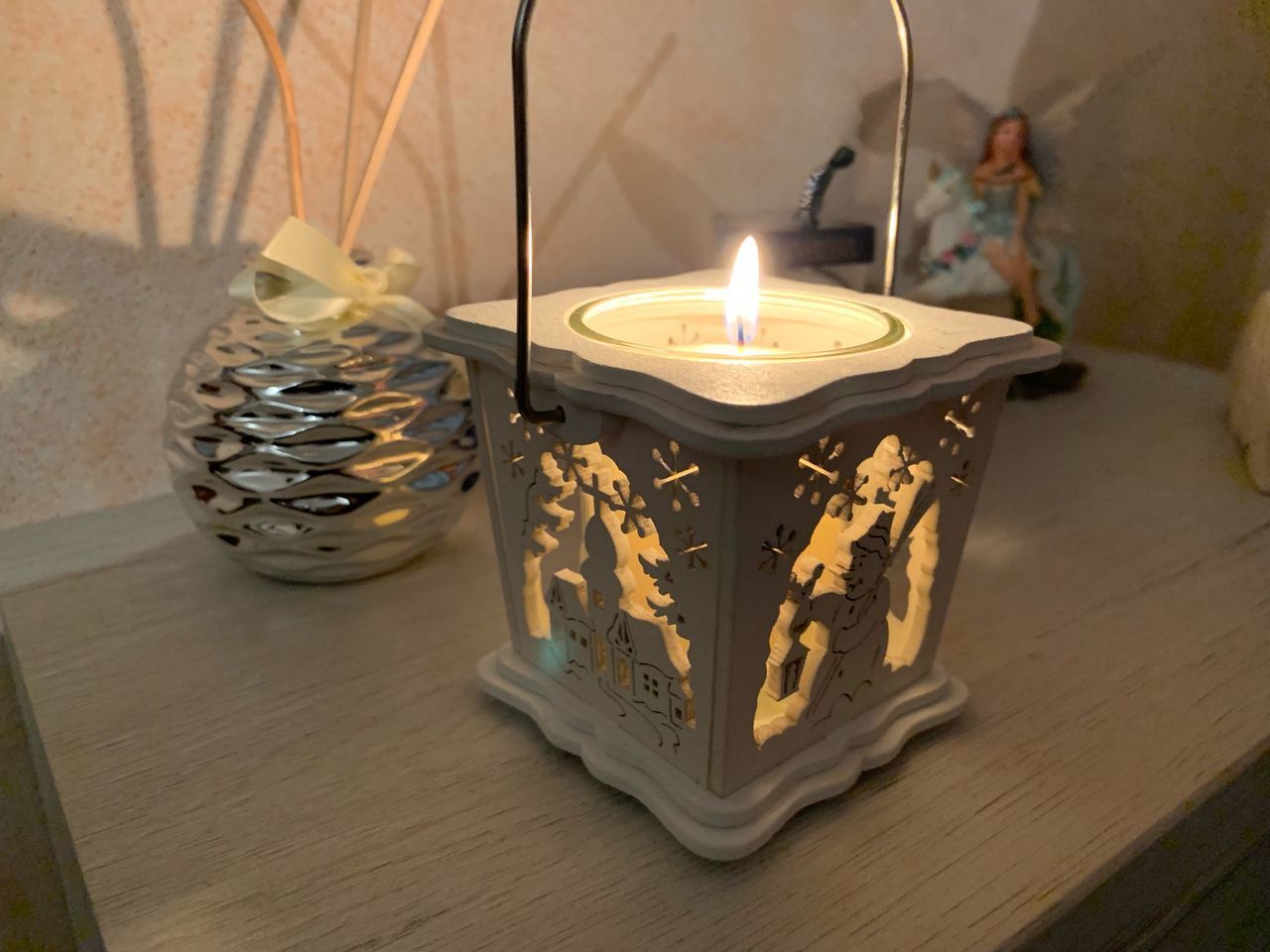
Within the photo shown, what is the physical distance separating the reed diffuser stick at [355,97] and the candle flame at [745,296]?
0.24m

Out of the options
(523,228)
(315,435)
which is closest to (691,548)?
(523,228)

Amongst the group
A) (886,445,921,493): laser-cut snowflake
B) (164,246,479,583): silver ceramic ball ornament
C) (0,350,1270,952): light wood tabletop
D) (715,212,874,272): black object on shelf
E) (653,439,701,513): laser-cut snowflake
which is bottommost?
(0,350,1270,952): light wood tabletop

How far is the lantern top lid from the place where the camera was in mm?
272

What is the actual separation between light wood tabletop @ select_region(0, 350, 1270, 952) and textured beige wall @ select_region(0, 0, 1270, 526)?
0.14 meters

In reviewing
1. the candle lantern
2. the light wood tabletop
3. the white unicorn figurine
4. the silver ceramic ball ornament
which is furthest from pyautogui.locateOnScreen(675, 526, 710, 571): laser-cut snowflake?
the white unicorn figurine

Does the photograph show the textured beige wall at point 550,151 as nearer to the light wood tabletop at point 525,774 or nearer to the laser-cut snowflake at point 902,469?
the light wood tabletop at point 525,774

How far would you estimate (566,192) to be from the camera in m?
0.68

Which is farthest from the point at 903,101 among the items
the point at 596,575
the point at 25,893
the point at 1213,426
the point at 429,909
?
the point at 25,893

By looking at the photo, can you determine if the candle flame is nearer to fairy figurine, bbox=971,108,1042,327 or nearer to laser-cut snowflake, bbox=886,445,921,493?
laser-cut snowflake, bbox=886,445,921,493

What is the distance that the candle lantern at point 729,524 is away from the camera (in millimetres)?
295

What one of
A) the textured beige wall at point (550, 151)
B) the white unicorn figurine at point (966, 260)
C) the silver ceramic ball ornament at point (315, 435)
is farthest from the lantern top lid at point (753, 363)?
the white unicorn figurine at point (966, 260)

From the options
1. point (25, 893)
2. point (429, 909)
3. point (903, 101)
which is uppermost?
point (903, 101)

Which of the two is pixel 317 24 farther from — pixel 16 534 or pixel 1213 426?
pixel 1213 426

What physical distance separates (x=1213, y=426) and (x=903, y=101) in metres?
0.53
